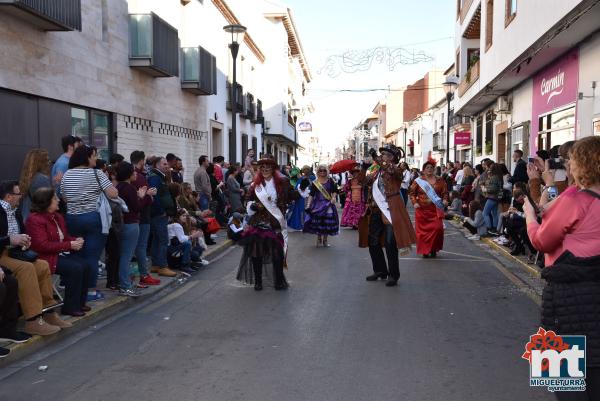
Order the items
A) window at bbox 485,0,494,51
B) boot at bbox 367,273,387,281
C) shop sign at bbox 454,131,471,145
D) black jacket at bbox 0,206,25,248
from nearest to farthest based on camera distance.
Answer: black jacket at bbox 0,206,25,248 → boot at bbox 367,273,387,281 → window at bbox 485,0,494,51 → shop sign at bbox 454,131,471,145

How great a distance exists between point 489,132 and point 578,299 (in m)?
23.4

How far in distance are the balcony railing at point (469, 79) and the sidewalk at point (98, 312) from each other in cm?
1539

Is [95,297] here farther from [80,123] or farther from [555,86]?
[555,86]

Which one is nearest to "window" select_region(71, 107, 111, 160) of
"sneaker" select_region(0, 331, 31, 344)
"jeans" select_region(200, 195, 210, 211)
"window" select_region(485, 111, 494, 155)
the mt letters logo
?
"jeans" select_region(200, 195, 210, 211)

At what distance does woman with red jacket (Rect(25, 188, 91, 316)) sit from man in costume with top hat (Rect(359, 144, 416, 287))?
12.7 ft

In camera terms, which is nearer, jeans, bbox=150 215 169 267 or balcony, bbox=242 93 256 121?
jeans, bbox=150 215 169 267

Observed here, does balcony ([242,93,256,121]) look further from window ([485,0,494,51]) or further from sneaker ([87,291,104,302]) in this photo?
sneaker ([87,291,104,302])

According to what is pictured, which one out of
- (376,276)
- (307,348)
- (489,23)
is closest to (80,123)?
(376,276)

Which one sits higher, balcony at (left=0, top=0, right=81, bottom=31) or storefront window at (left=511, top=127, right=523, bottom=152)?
balcony at (left=0, top=0, right=81, bottom=31)

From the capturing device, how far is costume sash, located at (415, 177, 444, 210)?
10430 millimetres

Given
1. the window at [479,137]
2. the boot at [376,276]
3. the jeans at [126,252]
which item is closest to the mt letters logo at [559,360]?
the boot at [376,276]

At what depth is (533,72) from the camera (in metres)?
16.9

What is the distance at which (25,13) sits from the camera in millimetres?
9156

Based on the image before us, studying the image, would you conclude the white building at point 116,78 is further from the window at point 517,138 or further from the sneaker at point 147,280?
the window at point 517,138
